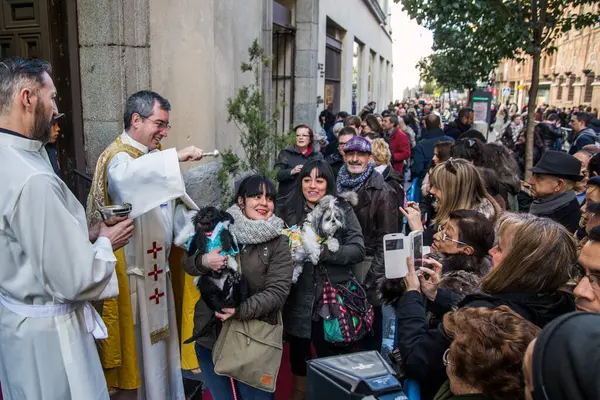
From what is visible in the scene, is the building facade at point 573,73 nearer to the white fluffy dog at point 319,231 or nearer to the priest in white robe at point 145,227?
the white fluffy dog at point 319,231

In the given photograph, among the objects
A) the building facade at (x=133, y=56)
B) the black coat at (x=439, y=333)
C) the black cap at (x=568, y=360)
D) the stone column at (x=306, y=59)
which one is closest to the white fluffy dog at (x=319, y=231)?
the black coat at (x=439, y=333)

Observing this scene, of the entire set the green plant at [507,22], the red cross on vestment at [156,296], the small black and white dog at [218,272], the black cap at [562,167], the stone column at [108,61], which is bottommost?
the red cross on vestment at [156,296]

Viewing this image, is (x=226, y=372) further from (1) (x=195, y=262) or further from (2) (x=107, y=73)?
(2) (x=107, y=73)

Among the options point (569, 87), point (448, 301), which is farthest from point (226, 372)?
point (569, 87)

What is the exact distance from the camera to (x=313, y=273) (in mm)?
3338

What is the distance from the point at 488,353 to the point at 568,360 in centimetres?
63

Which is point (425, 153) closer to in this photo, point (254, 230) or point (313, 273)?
point (313, 273)

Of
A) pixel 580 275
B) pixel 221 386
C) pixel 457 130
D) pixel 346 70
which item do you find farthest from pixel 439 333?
pixel 346 70

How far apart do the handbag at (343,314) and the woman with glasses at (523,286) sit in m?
1.06

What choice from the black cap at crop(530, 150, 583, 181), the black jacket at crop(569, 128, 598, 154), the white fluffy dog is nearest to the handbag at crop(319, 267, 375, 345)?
the white fluffy dog

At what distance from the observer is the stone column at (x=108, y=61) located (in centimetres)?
444

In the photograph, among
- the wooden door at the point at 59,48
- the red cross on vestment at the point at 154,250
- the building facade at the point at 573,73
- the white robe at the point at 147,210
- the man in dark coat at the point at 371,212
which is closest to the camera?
the white robe at the point at 147,210

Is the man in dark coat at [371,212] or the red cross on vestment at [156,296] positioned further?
the man in dark coat at [371,212]

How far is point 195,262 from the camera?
282cm
